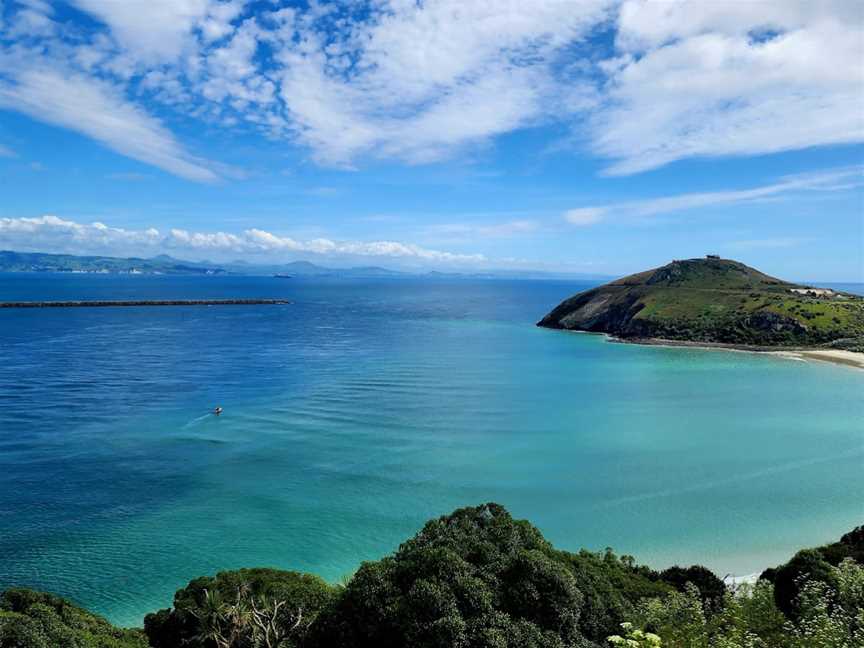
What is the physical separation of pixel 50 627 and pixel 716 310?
126 meters

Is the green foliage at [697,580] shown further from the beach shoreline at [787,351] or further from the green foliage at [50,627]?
the beach shoreline at [787,351]

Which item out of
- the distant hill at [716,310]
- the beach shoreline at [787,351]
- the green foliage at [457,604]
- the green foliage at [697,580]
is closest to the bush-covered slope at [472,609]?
the green foliage at [457,604]

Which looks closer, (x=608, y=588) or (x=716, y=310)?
(x=608, y=588)

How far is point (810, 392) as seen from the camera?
67.4 metres

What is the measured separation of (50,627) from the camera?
15.2 meters

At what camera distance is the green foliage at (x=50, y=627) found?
14195mm

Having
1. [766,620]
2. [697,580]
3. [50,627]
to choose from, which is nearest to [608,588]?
[766,620]

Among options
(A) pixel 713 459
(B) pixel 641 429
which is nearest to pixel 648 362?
(B) pixel 641 429

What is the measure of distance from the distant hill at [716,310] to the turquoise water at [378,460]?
2350 cm

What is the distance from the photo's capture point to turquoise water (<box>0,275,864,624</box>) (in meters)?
29.4

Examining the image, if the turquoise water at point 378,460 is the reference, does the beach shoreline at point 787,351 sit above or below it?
above

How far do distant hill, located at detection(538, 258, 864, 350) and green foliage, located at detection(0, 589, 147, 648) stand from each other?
356ft

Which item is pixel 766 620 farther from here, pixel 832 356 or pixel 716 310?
pixel 716 310

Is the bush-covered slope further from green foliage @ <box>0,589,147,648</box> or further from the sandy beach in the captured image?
the sandy beach
